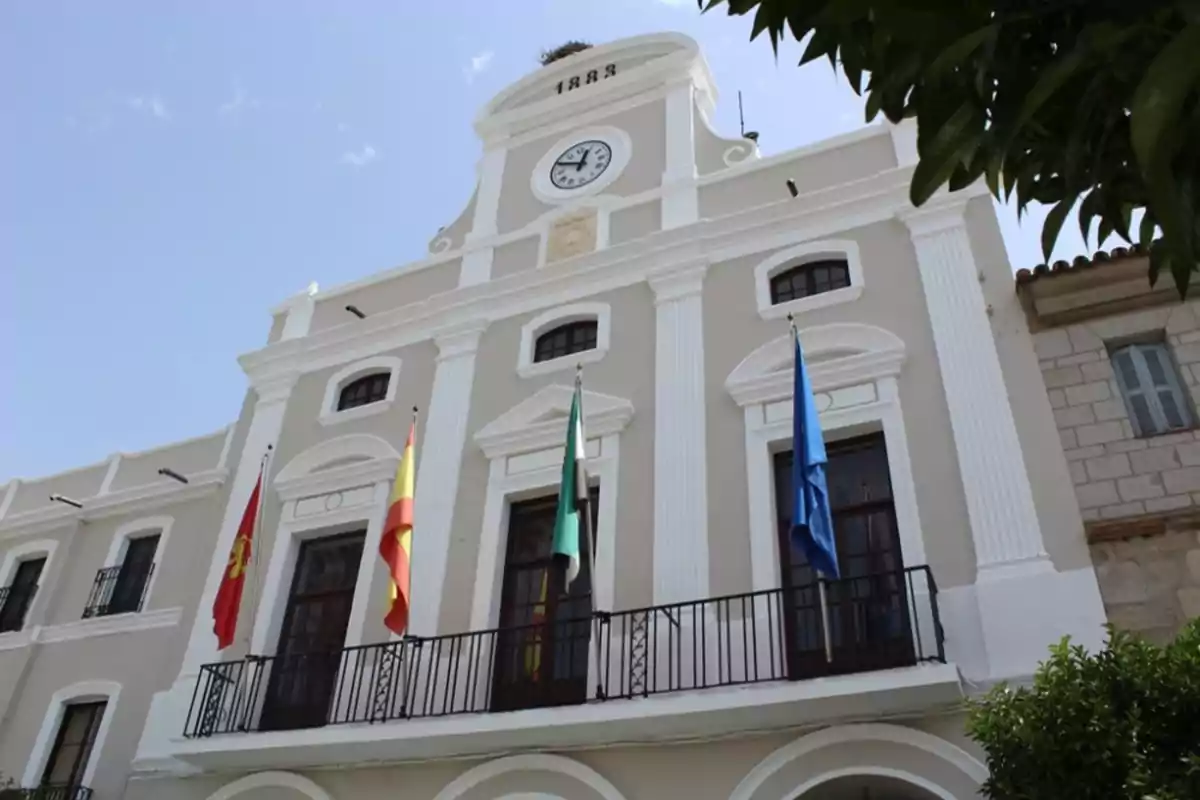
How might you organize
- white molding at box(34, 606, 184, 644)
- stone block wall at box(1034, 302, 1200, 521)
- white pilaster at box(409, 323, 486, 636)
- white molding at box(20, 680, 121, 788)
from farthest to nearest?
1. white molding at box(34, 606, 184, 644)
2. white molding at box(20, 680, 121, 788)
3. white pilaster at box(409, 323, 486, 636)
4. stone block wall at box(1034, 302, 1200, 521)

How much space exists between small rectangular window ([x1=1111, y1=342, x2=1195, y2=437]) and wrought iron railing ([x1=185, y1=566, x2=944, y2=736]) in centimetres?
227

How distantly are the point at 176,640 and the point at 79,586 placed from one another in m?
2.85

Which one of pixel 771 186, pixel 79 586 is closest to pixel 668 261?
pixel 771 186

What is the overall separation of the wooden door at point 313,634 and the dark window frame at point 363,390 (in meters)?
1.91

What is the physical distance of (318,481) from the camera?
1124 cm

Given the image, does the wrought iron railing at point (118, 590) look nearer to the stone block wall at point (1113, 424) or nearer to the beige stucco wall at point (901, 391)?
the beige stucco wall at point (901, 391)

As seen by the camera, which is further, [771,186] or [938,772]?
[771,186]

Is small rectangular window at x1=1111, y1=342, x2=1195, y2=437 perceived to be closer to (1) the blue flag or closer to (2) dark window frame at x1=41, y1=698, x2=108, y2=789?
(1) the blue flag

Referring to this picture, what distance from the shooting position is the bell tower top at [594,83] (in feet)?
42.9

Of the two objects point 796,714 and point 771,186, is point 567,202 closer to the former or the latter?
point 771,186

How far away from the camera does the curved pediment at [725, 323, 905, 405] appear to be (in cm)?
902

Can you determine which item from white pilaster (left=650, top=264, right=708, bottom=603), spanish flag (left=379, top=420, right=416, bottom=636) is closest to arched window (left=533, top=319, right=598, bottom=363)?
white pilaster (left=650, top=264, right=708, bottom=603)

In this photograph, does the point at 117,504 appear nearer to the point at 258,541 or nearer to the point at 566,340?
the point at 258,541

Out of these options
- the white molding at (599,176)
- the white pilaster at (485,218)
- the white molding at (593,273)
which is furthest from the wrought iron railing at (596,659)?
the white molding at (599,176)
